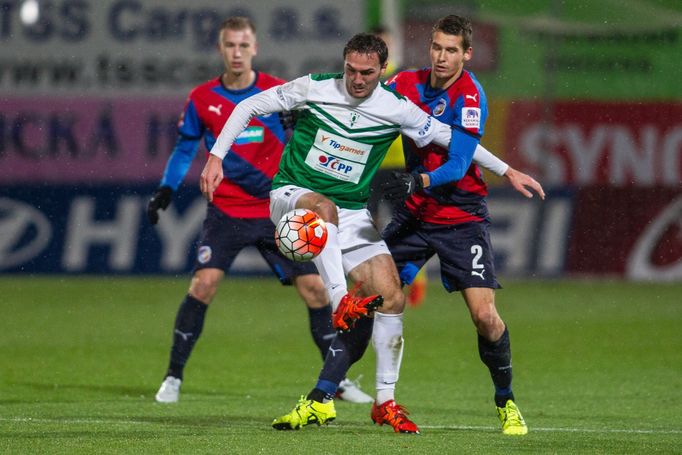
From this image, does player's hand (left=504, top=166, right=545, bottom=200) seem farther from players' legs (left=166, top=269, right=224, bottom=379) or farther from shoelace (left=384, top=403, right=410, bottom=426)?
players' legs (left=166, top=269, right=224, bottom=379)

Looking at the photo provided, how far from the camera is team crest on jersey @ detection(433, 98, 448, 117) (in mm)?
6944

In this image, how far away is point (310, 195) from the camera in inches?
265

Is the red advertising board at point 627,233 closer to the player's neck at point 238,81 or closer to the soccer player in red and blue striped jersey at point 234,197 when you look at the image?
the soccer player in red and blue striped jersey at point 234,197

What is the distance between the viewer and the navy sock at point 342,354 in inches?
264

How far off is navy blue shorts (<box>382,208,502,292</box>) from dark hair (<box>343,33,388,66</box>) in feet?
3.15

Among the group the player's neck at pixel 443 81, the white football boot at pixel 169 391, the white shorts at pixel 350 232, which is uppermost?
the player's neck at pixel 443 81

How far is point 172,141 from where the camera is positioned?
15.1 metres

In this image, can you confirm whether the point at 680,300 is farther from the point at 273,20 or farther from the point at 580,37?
the point at 273,20

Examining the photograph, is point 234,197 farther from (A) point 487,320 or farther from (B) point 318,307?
(A) point 487,320

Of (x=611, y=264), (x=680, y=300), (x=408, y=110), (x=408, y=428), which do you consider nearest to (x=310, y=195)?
(x=408, y=110)

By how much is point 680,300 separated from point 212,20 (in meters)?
6.05

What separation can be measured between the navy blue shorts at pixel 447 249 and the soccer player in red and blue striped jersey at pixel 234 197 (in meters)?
1.29

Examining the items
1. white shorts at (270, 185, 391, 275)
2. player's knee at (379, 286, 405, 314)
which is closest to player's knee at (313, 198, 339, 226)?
white shorts at (270, 185, 391, 275)

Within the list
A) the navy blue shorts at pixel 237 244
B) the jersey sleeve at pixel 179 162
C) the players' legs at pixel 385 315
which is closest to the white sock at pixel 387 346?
the players' legs at pixel 385 315
